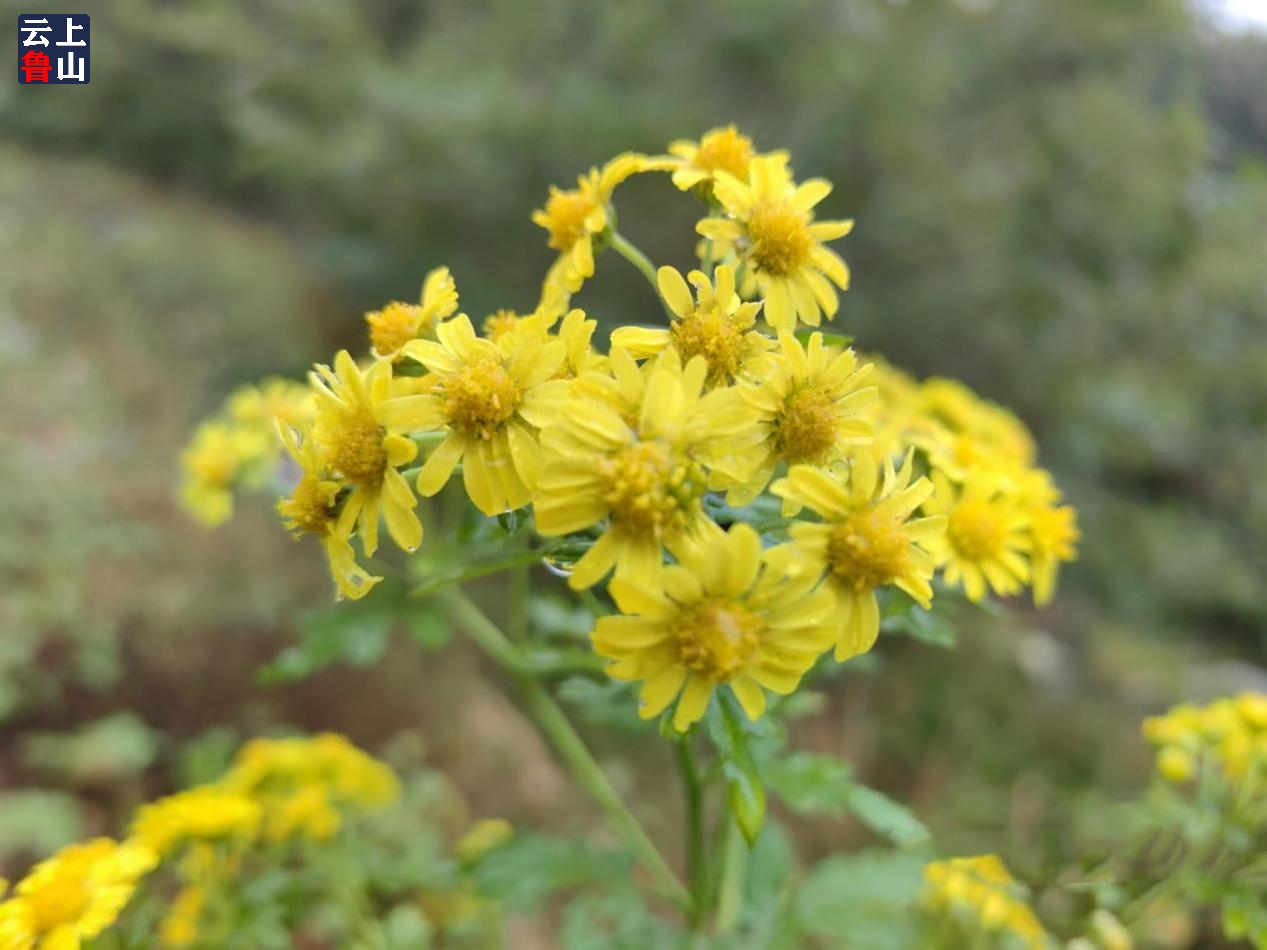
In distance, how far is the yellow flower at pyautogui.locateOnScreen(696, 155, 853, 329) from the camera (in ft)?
3.86

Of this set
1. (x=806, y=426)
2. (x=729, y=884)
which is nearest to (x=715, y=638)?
(x=806, y=426)

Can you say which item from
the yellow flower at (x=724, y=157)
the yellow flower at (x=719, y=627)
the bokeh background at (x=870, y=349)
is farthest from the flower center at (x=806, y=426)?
the bokeh background at (x=870, y=349)

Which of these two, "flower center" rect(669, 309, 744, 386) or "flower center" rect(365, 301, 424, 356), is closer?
"flower center" rect(669, 309, 744, 386)

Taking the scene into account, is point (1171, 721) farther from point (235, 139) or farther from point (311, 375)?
point (235, 139)

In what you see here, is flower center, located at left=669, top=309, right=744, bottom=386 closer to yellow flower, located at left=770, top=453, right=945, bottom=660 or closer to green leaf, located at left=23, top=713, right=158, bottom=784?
yellow flower, located at left=770, top=453, right=945, bottom=660

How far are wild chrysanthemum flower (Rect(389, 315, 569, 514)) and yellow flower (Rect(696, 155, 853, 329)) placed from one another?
→ 0.35 metres

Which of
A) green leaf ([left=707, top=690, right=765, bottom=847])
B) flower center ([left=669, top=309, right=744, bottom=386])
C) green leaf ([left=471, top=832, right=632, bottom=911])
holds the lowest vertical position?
green leaf ([left=471, top=832, right=632, bottom=911])

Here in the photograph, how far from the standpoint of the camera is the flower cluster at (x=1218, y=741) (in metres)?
1.50

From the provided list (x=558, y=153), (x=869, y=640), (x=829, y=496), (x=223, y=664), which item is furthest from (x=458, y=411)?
(x=558, y=153)

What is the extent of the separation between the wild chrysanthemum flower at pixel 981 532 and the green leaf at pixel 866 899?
2.31 ft

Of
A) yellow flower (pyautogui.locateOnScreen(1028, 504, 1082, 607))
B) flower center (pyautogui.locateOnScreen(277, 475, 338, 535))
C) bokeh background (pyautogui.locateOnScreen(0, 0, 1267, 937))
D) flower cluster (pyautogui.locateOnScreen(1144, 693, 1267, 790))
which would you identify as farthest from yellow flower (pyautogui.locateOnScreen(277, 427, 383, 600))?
bokeh background (pyautogui.locateOnScreen(0, 0, 1267, 937))

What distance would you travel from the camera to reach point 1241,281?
403 centimetres

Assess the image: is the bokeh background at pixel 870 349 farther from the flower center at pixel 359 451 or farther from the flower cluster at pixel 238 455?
the flower center at pixel 359 451

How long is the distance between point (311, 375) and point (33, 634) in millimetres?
3014
